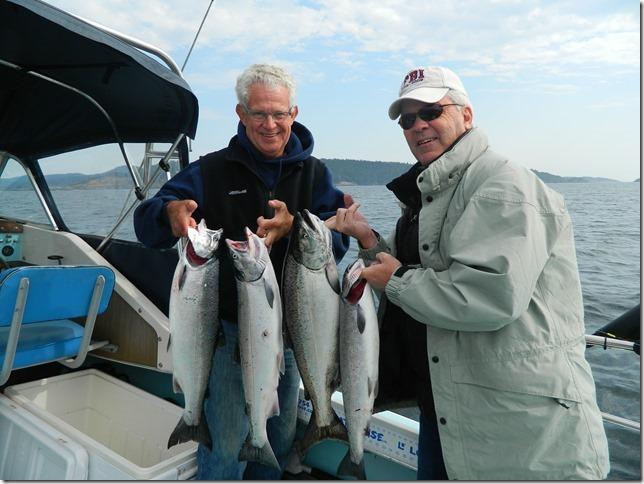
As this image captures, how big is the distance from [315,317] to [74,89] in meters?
3.91

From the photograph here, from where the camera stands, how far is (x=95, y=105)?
514cm

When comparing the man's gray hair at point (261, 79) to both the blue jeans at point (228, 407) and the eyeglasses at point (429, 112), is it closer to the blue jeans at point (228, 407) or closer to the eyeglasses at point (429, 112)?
the eyeglasses at point (429, 112)

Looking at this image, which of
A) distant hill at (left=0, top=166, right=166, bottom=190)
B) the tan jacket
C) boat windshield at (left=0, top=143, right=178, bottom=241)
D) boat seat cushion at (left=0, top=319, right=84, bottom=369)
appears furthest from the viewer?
distant hill at (left=0, top=166, right=166, bottom=190)

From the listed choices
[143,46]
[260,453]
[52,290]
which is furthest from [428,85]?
[52,290]

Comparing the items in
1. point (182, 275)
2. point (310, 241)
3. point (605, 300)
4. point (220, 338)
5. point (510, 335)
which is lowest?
point (605, 300)

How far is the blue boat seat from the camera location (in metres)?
3.47

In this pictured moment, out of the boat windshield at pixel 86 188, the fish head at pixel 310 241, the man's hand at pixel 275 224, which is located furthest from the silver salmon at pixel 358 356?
the boat windshield at pixel 86 188

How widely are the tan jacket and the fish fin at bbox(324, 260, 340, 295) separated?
446 millimetres

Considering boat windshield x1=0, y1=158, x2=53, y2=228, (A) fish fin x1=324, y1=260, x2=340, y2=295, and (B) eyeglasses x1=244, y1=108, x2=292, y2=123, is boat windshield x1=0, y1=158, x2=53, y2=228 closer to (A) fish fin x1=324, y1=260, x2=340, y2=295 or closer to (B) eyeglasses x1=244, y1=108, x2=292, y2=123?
(B) eyeglasses x1=244, y1=108, x2=292, y2=123

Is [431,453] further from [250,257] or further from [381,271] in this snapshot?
[250,257]

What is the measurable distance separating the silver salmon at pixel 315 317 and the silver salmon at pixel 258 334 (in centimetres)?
9

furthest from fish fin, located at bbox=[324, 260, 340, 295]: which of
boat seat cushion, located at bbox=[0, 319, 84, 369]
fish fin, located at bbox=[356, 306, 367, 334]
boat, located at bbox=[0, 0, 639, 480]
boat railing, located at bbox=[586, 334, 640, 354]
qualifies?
boat seat cushion, located at bbox=[0, 319, 84, 369]

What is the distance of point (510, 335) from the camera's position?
2.08 metres

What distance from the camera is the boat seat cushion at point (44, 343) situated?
13.0 feet
